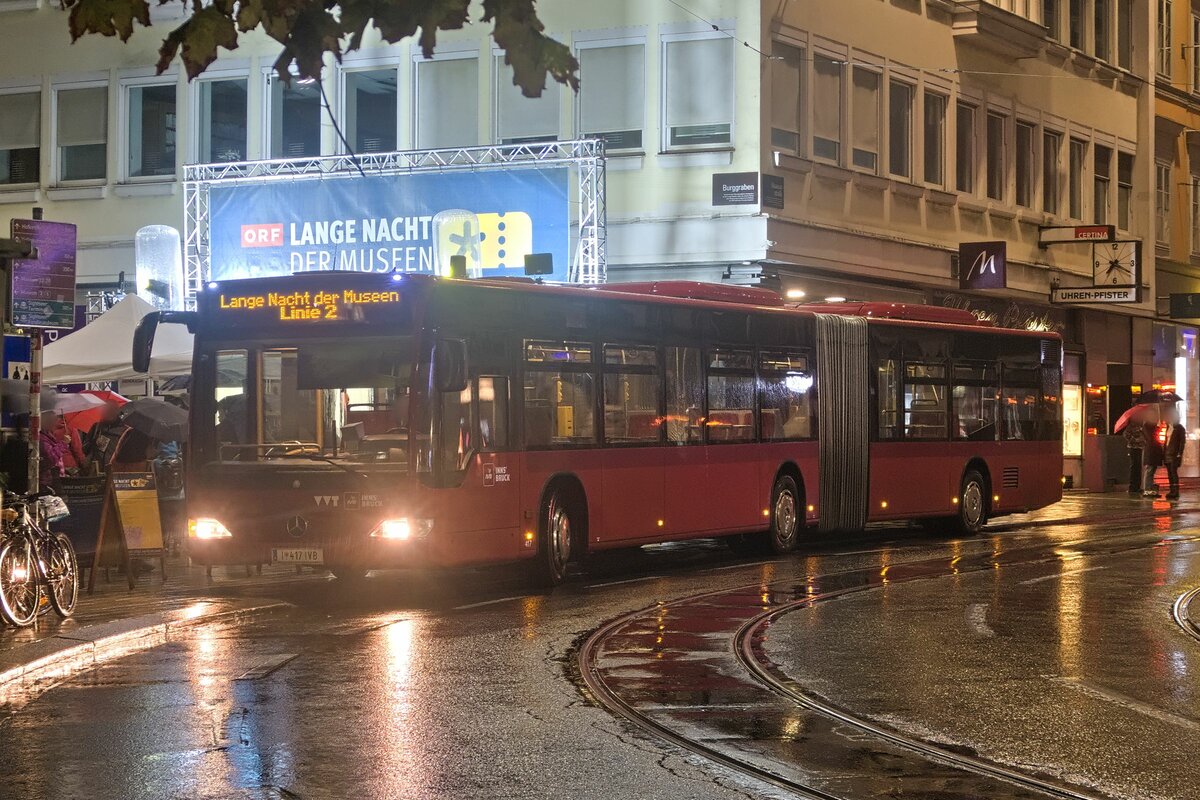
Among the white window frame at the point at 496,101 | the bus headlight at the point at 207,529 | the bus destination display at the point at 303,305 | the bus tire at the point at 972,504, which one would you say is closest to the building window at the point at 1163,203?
Result: the white window frame at the point at 496,101

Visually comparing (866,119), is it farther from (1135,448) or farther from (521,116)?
(1135,448)

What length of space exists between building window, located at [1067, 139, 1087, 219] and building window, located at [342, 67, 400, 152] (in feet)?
54.4

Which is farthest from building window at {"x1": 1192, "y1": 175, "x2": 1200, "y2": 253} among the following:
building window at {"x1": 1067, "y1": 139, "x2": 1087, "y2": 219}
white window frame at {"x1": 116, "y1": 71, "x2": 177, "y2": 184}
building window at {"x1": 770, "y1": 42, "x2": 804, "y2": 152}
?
white window frame at {"x1": 116, "y1": 71, "x2": 177, "y2": 184}

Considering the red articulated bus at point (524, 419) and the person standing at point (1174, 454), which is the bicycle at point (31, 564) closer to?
the red articulated bus at point (524, 419)

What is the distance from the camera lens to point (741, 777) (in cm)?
865

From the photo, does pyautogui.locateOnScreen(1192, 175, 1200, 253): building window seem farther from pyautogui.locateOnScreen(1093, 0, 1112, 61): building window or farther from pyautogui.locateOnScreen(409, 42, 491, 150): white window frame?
pyautogui.locateOnScreen(409, 42, 491, 150): white window frame

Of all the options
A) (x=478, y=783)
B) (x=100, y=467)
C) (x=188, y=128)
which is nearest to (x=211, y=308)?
(x=100, y=467)

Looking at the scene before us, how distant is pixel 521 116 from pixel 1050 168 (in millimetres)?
14445

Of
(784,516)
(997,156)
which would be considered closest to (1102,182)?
(997,156)

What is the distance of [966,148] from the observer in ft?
127

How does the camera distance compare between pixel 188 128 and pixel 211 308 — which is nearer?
pixel 211 308

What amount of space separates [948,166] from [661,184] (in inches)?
327

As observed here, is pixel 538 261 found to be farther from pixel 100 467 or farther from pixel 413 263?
pixel 100 467

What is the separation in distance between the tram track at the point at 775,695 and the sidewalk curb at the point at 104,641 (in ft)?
10.5
